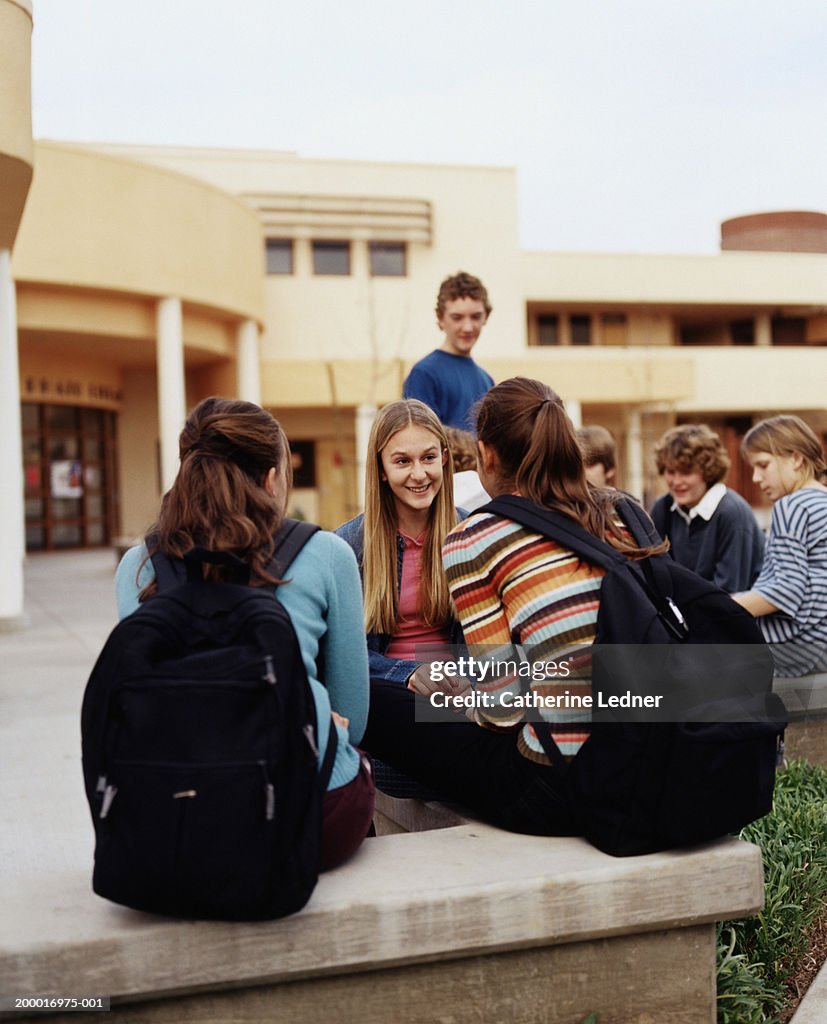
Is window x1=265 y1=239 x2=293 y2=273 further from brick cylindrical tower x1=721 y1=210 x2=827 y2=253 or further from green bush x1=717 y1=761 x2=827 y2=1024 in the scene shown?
green bush x1=717 y1=761 x2=827 y2=1024

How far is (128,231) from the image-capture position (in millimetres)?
18875

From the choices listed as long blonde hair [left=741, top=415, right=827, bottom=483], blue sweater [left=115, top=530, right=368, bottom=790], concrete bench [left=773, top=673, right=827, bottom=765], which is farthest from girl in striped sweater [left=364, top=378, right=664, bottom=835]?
concrete bench [left=773, top=673, right=827, bottom=765]

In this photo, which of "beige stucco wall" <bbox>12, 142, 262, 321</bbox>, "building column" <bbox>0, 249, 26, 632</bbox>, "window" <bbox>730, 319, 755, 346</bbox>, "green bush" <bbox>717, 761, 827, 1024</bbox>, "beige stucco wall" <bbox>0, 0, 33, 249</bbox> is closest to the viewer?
"green bush" <bbox>717, 761, 827, 1024</bbox>

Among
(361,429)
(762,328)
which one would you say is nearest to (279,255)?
(361,429)

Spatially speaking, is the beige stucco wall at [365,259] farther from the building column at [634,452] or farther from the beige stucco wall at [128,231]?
the beige stucco wall at [128,231]

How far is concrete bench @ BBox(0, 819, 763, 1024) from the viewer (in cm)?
229

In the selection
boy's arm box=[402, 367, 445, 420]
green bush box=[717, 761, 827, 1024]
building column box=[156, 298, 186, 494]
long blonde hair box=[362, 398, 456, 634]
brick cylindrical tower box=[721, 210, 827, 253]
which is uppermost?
brick cylindrical tower box=[721, 210, 827, 253]

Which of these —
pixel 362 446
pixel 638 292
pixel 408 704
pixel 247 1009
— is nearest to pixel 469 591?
pixel 408 704

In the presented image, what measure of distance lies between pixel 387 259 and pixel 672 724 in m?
29.8

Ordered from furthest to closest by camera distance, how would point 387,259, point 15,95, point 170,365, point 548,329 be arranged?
1. point 548,329
2. point 387,259
3. point 170,365
4. point 15,95

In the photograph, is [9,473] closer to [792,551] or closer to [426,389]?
[426,389]

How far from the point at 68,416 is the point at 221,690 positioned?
24.4 m

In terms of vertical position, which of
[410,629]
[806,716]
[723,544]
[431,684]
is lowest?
[806,716]

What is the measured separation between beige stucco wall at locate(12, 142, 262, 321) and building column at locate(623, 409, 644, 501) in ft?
47.6
